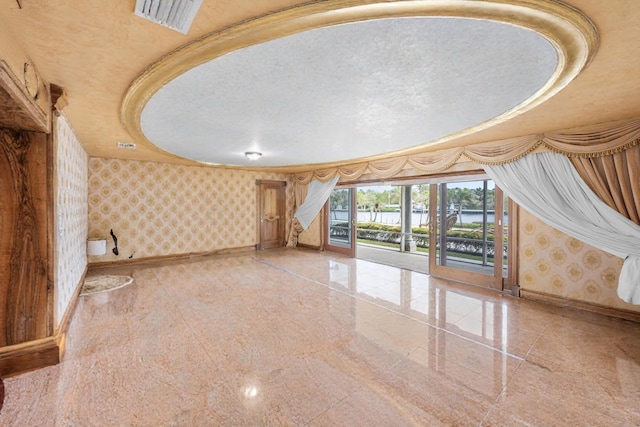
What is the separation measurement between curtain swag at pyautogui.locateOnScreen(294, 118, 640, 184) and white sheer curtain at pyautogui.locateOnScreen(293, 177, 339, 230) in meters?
1.41

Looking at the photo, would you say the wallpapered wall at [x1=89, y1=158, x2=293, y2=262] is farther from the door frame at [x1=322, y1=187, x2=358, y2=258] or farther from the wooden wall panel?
the wooden wall panel

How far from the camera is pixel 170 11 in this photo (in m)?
1.33

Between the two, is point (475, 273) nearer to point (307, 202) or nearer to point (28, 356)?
point (307, 202)

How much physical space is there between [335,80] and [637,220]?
3.71 metres

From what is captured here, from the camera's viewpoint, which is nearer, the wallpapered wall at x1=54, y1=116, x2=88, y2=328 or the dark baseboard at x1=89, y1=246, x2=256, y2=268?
the wallpapered wall at x1=54, y1=116, x2=88, y2=328

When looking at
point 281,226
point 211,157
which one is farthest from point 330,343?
point 281,226

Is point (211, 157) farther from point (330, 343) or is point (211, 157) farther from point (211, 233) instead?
point (330, 343)

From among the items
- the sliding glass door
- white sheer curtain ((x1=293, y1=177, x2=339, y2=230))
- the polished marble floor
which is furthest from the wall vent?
the sliding glass door

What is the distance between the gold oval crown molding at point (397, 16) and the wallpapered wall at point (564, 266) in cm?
260

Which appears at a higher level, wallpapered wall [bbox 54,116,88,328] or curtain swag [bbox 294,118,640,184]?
curtain swag [bbox 294,118,640,184]

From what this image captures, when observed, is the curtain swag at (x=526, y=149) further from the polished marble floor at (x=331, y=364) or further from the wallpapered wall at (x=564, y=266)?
the polished marble floor at (x=331, y=364)

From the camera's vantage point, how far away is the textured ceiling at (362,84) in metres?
1.55

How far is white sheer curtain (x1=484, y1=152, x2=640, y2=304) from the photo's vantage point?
3001 millimetres

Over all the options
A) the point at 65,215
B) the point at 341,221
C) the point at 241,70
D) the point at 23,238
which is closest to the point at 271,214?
the point at 341,221
